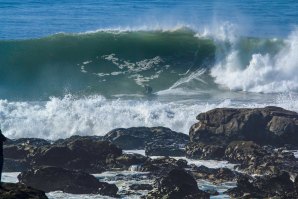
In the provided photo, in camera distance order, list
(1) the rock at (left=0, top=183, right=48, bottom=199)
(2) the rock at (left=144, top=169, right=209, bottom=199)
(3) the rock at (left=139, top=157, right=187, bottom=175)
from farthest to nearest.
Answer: (3) the rock at (left=139, top=157, right=187, bottom=175), (2) the rock at (left=144, top=169, right=209, bottom=199), (1) the rock at (left=0, top=183, right=48, bottom=199)

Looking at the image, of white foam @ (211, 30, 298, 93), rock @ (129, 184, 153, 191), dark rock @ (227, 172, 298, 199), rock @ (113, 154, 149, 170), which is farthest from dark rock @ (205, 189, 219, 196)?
white foam @ (211, 30, 298, 93)

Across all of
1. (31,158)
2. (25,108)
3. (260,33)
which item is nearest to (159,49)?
(260,33)

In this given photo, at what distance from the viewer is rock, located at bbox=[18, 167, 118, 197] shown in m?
20.6

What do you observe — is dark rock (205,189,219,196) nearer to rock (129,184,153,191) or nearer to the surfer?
rock (129,184,153,191)

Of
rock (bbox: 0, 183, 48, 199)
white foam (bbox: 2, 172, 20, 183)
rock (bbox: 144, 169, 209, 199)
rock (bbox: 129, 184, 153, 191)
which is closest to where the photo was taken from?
rock (bbox: 0, 183, 48, 199)

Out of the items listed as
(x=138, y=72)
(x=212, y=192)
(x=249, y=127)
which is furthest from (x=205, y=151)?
(x=138, y=72)

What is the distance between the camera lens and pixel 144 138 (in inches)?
1045

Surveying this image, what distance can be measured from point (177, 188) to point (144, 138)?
22.1 feet

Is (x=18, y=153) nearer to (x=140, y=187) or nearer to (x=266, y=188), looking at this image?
(x=140, y=187)

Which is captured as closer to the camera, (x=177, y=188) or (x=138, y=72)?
(x=177, y=188)

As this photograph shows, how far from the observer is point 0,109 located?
1339 inches

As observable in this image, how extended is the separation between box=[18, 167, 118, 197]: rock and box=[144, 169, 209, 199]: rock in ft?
3.63

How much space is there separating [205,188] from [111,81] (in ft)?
67.2

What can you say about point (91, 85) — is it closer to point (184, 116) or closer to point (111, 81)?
point (111, 81)
